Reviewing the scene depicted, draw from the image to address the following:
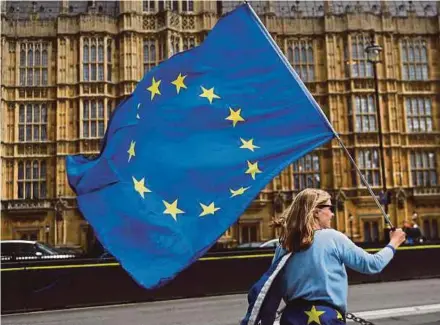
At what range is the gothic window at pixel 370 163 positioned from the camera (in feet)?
123

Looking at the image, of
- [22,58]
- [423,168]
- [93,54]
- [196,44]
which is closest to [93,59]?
[93,54]

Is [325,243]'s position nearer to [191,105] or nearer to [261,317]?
[261,317]

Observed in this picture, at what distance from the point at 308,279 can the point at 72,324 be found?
8998 mm

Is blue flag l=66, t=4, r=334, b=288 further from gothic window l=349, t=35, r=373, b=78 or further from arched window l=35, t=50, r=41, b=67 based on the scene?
gothic window l=349, t=35, r=373, b=78

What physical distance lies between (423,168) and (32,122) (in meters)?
26.6

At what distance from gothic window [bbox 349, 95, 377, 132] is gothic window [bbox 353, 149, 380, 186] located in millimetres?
1572

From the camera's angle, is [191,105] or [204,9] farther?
[204,9]

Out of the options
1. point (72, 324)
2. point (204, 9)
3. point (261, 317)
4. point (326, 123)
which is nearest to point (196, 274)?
point (72, 324)

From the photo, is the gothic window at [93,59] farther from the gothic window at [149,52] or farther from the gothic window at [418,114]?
the gothic window at [418,114]

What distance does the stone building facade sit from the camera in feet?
119

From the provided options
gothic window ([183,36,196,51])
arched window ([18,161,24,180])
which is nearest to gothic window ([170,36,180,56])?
gothic window ([183,36,196,51])

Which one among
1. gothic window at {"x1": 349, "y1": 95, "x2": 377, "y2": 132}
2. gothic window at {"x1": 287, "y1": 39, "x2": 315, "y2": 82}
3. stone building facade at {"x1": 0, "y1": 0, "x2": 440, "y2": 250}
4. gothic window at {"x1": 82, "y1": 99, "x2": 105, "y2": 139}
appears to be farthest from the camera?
gothic window at {"x1": 287, "y1": 39, "x2": 315, "y2": 82}

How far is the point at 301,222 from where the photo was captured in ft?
11.2

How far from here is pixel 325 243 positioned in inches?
133
